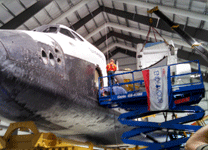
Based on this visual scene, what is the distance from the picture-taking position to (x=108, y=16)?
2139 cm

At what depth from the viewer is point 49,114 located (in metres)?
4.10

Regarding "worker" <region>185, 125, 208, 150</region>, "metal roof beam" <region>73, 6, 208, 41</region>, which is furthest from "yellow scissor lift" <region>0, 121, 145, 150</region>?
"metal roof beam" <region>73, 6, 208, 41</region>

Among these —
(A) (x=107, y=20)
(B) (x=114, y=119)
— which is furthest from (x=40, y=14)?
(B) (x=114, y=119)

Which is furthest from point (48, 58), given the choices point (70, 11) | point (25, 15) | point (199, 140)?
point (70, 11)

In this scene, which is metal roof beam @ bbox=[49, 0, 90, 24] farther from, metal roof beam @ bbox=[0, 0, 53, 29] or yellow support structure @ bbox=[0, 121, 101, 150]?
yellow support structure @ bbox=[0, 121, 101, 150]

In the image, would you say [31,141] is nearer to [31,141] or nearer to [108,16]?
[31,141]

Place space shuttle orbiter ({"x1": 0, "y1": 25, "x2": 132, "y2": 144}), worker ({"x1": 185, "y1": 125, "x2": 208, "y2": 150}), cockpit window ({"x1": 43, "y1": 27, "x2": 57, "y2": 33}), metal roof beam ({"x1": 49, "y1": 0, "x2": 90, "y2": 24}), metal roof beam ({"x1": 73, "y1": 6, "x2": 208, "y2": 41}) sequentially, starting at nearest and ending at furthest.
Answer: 1. worker ({"x1": 185, "y1": 125, "x2": 208, "y2": 150})
2. space shuttle orbiter ({"x1": 0, "y1": 25, "x2": 132, "y2": 144})
3. cockpit window ({"x1": 43, "y1": 27, "x2": 57, "y2": 33})
4. metal roof beam ({"x1": 73, "y1": 6, "x2": 208, "y2": 41})
5. metal roof beam ({"x1": 49, "y1": 0, "x2": 90, "y2": 24})

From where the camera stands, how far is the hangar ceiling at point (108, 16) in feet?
44.2

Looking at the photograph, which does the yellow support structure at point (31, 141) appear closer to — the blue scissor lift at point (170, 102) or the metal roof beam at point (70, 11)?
the blue scissor lift at point (170, 102)

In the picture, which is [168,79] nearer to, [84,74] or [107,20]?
[84,74]

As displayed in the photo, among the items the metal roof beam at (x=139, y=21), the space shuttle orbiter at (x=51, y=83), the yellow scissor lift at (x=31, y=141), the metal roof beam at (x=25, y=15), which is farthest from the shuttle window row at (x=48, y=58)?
the metal roof beam at (x=139, y=21)

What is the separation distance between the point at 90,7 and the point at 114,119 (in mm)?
14840

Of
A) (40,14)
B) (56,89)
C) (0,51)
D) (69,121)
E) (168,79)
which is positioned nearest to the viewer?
(0,51)

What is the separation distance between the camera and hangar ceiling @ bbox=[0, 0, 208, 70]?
44.2 ft
